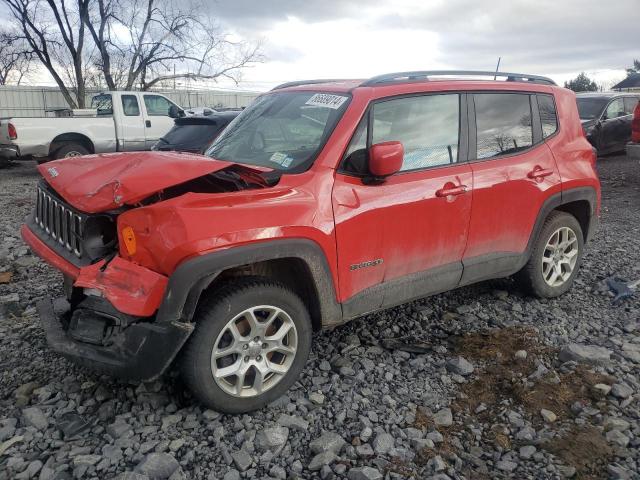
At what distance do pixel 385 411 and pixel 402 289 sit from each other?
0.82 metres

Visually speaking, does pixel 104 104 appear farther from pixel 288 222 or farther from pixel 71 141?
pixel 288 222

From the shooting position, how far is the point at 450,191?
368 cm

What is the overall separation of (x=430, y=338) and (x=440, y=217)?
98 cm

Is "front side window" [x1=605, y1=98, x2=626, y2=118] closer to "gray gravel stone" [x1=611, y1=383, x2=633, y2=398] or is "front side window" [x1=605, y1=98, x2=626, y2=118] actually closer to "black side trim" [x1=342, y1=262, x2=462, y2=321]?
"black side trim" [x1=342, y1=262, x2=462, y2=321]

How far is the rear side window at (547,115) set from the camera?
4.47 meters

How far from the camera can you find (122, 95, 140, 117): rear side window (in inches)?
538

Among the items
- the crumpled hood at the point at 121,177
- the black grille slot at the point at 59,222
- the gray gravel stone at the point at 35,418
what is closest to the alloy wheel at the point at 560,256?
the crumpled hood at the point at 121,177

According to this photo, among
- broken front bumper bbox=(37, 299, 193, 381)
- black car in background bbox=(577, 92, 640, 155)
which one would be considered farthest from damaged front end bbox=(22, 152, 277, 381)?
black car in background bbox=(577, 92, 640, 155)

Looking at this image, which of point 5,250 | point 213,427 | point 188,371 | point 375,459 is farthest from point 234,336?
point 5,250

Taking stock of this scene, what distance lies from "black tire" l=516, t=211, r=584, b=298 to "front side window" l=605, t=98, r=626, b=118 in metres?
10.4

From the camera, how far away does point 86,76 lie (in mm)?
28672

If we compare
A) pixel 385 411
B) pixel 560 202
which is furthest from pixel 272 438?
pixel 560 202

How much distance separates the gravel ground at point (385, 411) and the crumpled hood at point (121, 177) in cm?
117

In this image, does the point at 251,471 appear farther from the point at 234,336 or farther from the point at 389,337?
the point at 389,337
